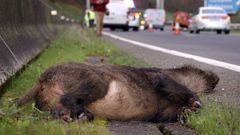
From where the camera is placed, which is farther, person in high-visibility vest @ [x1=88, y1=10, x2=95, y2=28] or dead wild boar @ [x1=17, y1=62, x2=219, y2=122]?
person in high-visibility vest @ [x1=88, y1=10, x2=95, y2=28]

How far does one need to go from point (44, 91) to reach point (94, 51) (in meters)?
7.28

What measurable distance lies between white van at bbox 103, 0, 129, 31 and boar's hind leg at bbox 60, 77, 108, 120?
34.7 meters

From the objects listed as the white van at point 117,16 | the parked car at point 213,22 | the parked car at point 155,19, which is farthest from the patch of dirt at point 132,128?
the parked car at point 155,19

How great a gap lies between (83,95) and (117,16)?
3498 centimetres

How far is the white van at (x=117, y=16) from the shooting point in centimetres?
3931

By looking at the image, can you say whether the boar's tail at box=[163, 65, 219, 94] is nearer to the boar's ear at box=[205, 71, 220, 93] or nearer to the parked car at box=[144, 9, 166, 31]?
the boar's ear at box=[205, 71, 220, 93]

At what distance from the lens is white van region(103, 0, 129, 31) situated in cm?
3931

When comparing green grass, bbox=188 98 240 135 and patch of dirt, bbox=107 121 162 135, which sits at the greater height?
green grass, bbox=188 98 240 135

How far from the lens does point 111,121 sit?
4785 mm

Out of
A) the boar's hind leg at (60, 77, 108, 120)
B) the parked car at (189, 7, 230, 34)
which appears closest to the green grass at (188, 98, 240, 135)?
the boar's hind leg at (60, 77, 108, 120)

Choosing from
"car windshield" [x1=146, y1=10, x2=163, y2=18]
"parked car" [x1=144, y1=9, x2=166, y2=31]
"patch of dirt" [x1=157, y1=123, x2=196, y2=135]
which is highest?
"patch of dirt" [x1=157, y1=123, x2=196, y2=135]

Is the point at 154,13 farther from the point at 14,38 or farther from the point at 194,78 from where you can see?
the point at 194,78

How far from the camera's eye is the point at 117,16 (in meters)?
39.3

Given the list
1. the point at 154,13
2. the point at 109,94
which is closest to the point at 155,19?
the point at 154,13
